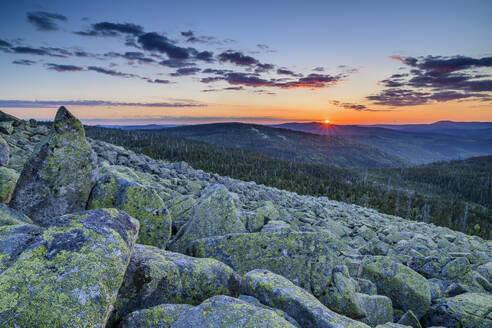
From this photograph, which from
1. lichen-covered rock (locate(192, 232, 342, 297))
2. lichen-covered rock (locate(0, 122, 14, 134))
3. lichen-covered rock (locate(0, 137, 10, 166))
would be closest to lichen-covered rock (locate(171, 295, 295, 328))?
lichen-covered rock (locate(192, 232, 342, 297))

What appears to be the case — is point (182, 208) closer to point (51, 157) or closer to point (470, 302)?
point (51, 157)

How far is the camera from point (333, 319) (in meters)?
5.54

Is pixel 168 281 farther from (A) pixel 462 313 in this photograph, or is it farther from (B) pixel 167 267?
(A) pixel 462 313

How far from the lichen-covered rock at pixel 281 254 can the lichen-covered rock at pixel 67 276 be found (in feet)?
12.3

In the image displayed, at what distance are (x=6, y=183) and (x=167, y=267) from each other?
697 centimetres

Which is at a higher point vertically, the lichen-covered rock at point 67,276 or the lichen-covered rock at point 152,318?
the lichen-covered rock at point 67,276

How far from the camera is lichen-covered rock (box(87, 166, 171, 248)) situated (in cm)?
863

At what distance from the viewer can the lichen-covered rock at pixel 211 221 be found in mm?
9930

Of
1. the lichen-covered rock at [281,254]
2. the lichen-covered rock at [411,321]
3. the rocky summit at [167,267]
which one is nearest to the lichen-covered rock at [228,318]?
the rocky summit at [167,267]

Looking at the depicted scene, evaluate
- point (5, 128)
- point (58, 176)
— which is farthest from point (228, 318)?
point (5, 128)

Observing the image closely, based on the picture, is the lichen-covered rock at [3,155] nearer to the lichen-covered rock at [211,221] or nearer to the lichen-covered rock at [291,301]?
the lichen-covered rock at [211,221]

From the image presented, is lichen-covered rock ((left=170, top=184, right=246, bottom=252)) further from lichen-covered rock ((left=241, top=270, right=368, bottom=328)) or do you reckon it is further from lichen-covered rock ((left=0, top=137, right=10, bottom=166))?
lichen-covered rock ((left=0, top=137, right=10, bottom=166))

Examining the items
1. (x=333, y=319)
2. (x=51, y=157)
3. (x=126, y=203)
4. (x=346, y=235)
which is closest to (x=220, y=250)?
(x=126, y=203)

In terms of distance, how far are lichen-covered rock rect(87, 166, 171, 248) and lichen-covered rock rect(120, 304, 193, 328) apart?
379cm
